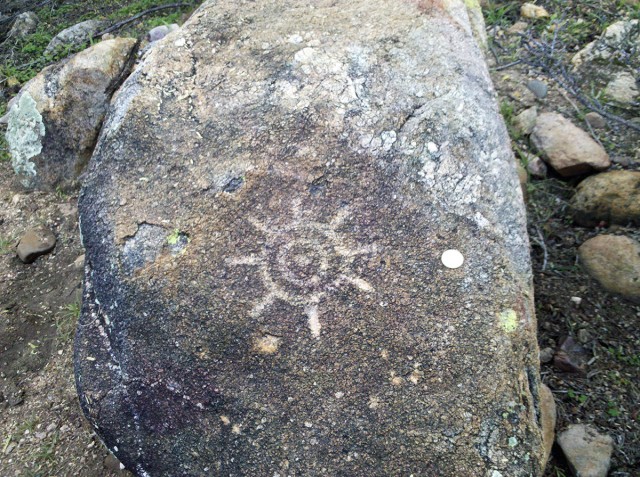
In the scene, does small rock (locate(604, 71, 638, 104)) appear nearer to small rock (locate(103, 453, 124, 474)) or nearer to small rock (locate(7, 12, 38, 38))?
small rock (locate(103, 453, 124, 474))

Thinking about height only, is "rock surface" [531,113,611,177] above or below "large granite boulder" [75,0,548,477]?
below

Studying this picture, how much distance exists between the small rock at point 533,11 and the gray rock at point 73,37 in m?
2.50

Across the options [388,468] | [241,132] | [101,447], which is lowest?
[101,447]

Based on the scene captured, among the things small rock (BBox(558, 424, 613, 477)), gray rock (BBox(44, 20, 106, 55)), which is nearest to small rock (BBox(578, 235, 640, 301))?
small rock (BBox(558, 424, 613, 477))

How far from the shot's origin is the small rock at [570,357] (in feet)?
6.25

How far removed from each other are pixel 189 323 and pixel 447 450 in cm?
72

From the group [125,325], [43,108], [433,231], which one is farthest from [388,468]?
[43,108]

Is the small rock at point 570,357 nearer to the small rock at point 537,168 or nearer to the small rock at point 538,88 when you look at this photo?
the small rock at point 537,168

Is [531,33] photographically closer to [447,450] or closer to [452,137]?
[452,137]

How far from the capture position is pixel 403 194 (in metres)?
1.53

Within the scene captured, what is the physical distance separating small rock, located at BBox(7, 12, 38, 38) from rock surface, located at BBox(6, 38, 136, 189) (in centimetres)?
115

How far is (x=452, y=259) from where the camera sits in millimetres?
1473

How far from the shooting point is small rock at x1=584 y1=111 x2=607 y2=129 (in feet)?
8.52

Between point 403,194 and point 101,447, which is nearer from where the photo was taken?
point 403,194
